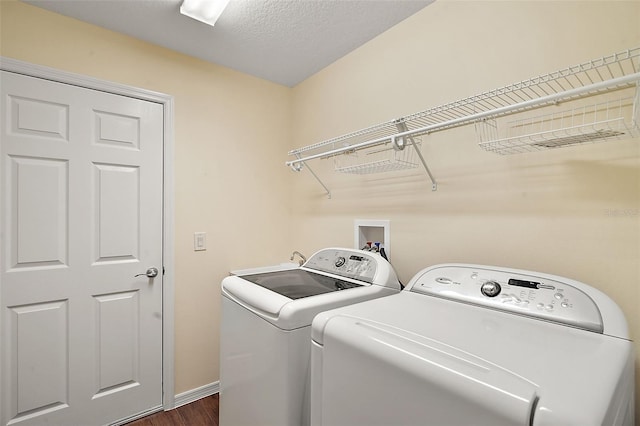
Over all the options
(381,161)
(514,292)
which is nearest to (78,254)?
(381,161)

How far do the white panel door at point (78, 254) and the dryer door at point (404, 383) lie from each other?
5.03 feet

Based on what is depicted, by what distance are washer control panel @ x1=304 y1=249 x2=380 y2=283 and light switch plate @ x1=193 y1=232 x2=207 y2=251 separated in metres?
0.80

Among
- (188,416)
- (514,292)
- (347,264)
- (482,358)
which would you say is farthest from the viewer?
(188,416)

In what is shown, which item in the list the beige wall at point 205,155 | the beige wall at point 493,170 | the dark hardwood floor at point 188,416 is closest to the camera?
the beige wall at point 493,170

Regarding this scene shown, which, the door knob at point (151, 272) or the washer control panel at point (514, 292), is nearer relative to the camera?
the washer control panel at point (514, 292)

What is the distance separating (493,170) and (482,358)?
0.94m

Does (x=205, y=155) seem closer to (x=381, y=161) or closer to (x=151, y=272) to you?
(x=151, y=272)

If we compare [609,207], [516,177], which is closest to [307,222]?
[516,177]

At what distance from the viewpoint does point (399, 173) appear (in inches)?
69.5

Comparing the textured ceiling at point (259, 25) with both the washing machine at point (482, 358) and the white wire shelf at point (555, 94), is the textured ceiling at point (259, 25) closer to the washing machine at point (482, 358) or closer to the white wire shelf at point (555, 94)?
the white wire shelf at point (555, 94)

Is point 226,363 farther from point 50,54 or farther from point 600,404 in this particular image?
point 50,54

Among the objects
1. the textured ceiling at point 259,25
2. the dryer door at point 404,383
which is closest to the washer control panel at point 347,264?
the dryer door at point 404,383

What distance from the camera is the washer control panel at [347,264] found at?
62.7 inches

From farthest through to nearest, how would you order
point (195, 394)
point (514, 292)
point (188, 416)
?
point (195, 394), point (188, 416), point (514, 292)
